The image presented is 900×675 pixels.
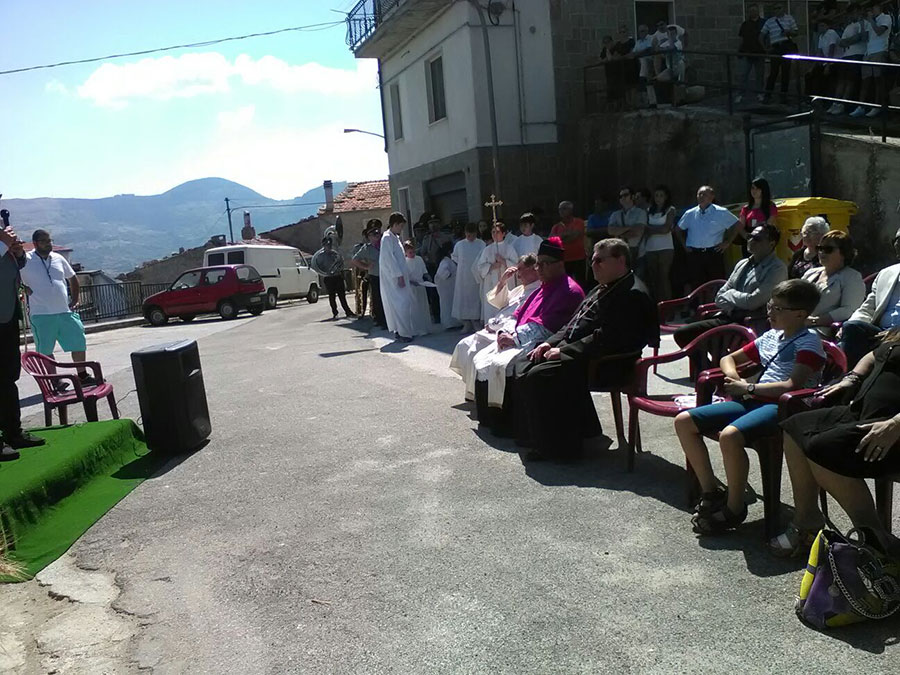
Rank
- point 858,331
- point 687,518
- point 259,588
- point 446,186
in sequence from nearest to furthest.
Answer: point 259,588 < point 687,518 < point 858,331 < point 446,186

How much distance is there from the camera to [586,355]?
221 inches

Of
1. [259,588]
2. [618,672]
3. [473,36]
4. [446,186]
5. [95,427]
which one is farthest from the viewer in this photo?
[446,186]

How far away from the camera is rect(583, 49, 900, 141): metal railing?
13.5 meters

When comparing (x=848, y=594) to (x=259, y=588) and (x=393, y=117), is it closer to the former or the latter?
(x=259, y=588)

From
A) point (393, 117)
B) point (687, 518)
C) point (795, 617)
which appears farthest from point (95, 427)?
point (393, 117)

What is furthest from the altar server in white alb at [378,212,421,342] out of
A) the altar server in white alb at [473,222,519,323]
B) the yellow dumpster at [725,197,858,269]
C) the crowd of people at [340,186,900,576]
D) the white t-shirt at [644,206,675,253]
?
the yellow dumpster at [725,197,858,269]

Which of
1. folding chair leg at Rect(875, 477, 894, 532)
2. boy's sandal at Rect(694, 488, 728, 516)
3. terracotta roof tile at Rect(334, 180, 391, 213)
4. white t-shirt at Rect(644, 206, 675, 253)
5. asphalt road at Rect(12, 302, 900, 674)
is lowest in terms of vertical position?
asphalt road at Rect(12, 302, 900, 674)

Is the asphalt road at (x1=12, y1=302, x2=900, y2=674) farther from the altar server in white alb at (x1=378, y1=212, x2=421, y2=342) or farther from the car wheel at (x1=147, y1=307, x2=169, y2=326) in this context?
the car wheel at (x1=147, y1=307, x2=169, y2=326)

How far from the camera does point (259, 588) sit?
414cm

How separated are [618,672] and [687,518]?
5.40 feet

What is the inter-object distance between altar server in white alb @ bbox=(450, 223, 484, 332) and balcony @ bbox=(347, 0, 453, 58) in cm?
788

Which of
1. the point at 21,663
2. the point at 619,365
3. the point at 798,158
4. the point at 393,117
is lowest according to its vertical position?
the point at 21,663

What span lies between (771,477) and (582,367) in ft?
5.92

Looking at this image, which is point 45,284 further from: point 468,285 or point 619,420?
point 619,420
